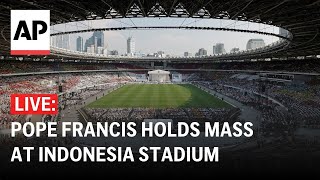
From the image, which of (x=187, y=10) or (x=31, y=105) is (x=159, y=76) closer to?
(x=31, y=105)

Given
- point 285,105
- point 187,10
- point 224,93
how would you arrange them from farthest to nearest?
1. point 224,93
2. point 285,105
3. point 187,10

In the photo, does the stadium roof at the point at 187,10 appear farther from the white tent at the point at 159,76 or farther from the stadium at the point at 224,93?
the white tent at the point at 159,76

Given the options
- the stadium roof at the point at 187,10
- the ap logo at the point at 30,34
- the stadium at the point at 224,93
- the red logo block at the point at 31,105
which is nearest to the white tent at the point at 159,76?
the stadium at the point at 224,93

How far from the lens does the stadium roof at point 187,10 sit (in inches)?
821

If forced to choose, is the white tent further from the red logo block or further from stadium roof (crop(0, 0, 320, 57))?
stadium roof (crop(0, 0, 320, 57))

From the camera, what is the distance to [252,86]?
59500mm

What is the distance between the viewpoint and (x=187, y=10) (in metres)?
24.0

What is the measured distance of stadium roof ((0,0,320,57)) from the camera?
20.8 m

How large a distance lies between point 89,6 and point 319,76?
39250mm

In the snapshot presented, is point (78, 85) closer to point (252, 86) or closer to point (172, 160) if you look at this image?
point (252, 86)

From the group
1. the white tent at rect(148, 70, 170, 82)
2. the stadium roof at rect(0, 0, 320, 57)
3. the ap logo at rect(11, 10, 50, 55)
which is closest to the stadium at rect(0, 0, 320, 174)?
the stadium roof at rect(0, 0, 320, 57)

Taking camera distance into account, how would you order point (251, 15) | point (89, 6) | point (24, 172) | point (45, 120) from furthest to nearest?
point (45, 120) → point (251, 15) → point (89, 6) → point (24, 172)

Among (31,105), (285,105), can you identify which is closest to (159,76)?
(285,105)

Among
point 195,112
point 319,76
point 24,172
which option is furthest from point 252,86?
point 24,172
